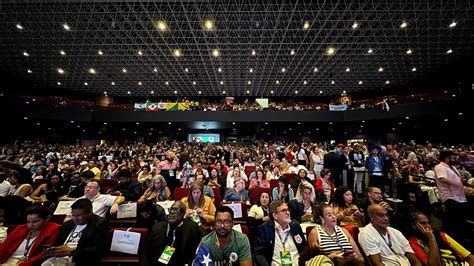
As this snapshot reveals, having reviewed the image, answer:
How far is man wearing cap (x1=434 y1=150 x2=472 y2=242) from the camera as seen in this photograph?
10.5ft

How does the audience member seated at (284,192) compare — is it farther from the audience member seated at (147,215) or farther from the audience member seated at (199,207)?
the audience member seated at (147,215)

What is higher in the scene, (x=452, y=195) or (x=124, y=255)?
(x=452, y=195)

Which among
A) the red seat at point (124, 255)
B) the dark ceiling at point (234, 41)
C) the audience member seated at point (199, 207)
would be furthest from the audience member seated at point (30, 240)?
the dark ceiling at point (234, 41)

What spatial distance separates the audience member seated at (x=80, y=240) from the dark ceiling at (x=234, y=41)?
35.8 ft

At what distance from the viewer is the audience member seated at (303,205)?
339cm

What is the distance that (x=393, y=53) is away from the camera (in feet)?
47.2

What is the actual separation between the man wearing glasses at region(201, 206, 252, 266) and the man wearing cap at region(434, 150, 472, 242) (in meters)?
3.59

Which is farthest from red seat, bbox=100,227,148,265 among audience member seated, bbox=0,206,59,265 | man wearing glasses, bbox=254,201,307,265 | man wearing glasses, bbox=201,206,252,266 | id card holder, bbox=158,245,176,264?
man wearing glasses, bbox=254,201,307,265

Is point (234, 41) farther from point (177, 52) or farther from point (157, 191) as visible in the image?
point (157, 191)

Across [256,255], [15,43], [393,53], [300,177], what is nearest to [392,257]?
[256,255]

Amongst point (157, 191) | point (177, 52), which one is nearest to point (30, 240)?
point (157, 191)

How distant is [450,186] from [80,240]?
18.6 feet

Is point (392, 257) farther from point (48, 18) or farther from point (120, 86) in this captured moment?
point (120, 86)

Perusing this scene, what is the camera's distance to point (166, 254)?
2373 mm
